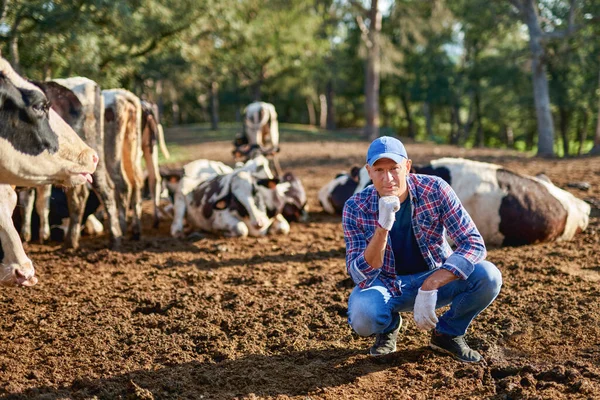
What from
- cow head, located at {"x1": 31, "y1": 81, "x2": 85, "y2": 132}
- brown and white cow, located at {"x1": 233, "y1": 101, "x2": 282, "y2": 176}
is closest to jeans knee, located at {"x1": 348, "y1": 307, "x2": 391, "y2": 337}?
cow head, located at {"x1": 31, "y1": 81, "x2": 85, "y2": 132}

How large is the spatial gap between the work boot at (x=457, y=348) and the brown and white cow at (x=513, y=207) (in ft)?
9.81

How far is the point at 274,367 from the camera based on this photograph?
3.59 metres

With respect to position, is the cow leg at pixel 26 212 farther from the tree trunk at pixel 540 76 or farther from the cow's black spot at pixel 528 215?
the tree trunk at pixel 540 76

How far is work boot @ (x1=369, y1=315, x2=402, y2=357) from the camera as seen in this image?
3570mm

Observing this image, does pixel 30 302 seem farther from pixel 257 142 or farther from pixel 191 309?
pixel 257 142

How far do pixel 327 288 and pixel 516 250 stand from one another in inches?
92.6

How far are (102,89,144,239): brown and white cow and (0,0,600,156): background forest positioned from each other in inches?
148

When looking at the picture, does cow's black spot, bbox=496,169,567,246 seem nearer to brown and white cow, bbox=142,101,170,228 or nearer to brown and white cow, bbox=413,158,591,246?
brown and white cow, bbox=413,158,591,246

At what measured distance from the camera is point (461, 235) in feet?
10.8

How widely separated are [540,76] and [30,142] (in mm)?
17129

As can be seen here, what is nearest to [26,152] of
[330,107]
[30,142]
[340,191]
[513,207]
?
[30,142]

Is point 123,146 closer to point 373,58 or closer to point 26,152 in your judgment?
point 26,152

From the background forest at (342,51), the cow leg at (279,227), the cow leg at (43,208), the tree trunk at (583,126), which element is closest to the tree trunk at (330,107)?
the background forest at (342,51)

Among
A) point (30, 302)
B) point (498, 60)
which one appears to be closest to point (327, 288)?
point (30, 302)
